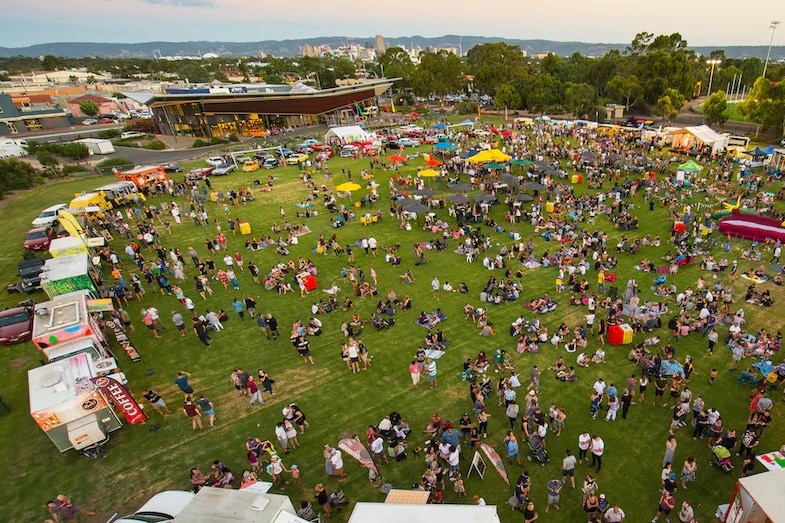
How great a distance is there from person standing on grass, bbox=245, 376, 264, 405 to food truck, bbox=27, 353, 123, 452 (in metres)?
3.57

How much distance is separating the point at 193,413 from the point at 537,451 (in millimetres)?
9385

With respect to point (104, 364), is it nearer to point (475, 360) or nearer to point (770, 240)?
point (475, 360)

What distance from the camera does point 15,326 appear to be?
16.6 metres

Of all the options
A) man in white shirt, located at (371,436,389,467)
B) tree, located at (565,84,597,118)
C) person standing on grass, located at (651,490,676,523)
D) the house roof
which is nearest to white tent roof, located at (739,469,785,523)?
person standing on grass, located at (651,490,676,523)

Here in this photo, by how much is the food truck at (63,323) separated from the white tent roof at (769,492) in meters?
17.3

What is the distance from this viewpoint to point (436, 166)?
36.3 m

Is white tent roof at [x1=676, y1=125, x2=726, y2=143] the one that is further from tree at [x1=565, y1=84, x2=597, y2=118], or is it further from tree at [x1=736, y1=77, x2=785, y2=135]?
tree at [x1=565, y1=84, x2=597, y2=118]

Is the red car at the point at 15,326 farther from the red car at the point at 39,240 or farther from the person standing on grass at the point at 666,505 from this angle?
the person standing on grass at the point at 666,505

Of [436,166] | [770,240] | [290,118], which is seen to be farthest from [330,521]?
[290,118]

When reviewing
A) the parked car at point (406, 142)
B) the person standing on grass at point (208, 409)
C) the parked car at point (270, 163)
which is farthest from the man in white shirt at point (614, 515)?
the parked car at point (406, 142)

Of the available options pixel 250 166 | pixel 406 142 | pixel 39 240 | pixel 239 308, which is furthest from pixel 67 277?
pixel 406 142

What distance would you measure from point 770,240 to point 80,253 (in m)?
33.5

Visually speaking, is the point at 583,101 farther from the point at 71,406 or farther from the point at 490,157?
the point at 71,406

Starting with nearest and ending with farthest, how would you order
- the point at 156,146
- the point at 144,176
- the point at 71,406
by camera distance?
the point at 71,406 < the point at 144,176 < the point at 156,146
